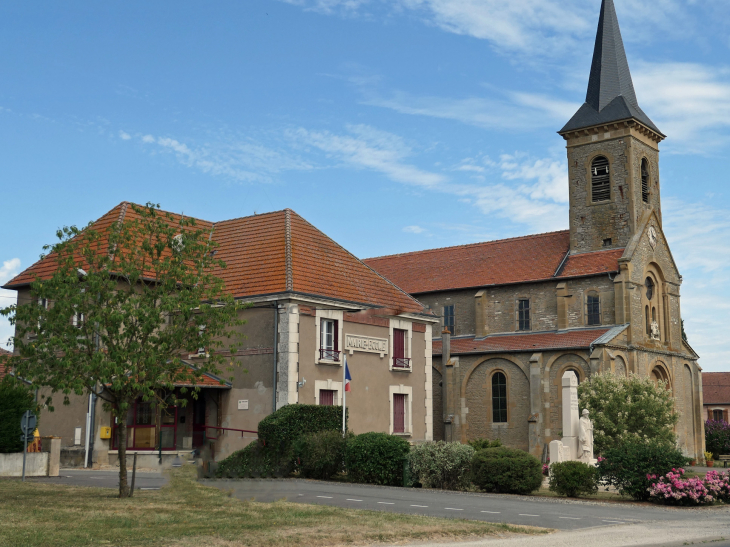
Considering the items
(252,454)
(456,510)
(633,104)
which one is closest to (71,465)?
(252,454)

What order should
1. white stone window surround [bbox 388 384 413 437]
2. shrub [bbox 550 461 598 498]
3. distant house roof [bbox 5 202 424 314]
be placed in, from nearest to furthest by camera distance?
shrub [bbox 550 461 598 498], distant house roof [bbox 5 202 424 314], white stone window surround [bbox 388 384 413 437]

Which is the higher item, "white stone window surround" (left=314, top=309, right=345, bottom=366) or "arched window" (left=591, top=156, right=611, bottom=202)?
"arched window" (left=591, top=156, right=611, bottom=202)

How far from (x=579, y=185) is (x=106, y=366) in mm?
36808

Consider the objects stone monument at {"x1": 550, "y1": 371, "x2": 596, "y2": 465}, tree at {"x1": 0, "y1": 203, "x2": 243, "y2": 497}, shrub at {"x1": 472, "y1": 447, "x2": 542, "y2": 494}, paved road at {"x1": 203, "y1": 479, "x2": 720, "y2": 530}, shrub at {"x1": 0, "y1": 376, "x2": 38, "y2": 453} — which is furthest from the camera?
stone monument at {"x1": 550, "y1": 371, "x2": 596, "y2": 465}

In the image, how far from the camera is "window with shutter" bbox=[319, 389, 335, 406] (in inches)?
1177

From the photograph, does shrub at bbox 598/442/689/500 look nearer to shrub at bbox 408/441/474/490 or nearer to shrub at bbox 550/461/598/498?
shrub at bbox 550/461/598/498

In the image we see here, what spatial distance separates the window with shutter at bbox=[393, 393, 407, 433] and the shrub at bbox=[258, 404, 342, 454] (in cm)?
562

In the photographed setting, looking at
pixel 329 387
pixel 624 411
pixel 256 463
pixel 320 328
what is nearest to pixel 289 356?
pixel 320 328

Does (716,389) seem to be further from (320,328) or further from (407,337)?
(320,328)

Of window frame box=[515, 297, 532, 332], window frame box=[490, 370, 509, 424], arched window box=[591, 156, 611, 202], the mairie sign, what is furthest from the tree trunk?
arched window box=[591, 156, 611, 202]

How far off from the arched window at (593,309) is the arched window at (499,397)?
18.2 feet

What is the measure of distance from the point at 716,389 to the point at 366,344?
61122 mm

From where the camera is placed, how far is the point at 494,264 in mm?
49312

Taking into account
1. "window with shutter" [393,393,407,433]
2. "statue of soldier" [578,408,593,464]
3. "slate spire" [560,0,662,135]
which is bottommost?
"statue of soldier" [578,408,593,464]
